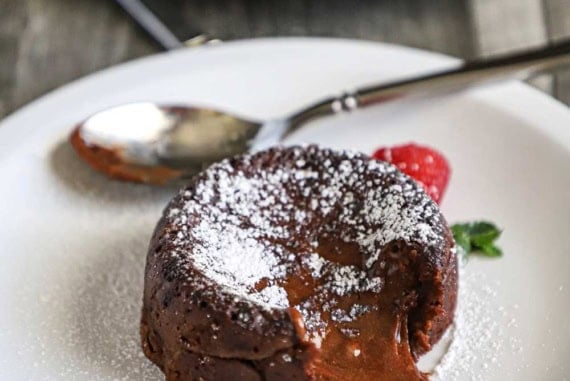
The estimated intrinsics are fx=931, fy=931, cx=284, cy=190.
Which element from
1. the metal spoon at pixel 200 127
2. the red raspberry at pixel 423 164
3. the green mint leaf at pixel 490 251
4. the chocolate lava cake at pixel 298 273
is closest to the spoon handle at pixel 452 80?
the metal spoon at pixel 200 127

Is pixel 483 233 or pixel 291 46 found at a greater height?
pixel 291 46

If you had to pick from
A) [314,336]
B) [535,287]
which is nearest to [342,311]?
[314,336]

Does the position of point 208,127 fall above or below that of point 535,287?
above

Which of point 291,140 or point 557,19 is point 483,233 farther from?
point 557,19

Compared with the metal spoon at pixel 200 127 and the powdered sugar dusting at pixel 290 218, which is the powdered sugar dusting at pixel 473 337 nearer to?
the powdered sugar dusting at pixel 290 218

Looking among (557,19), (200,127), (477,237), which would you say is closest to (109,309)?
(200,127)

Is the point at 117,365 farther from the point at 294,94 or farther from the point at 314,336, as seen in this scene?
the point at 294,94
